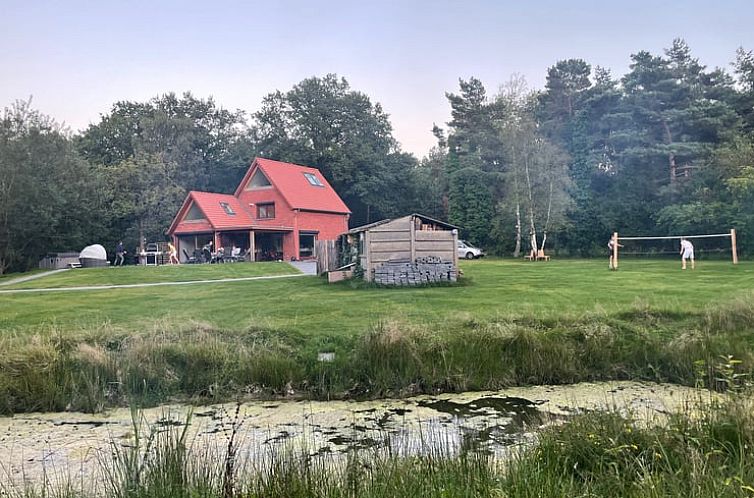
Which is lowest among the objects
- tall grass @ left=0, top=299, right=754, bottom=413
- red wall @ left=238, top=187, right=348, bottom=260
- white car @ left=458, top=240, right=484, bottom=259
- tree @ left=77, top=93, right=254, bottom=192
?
tall grass @ left=0, top=299, right=754, bottom=413

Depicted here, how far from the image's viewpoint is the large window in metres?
33.6

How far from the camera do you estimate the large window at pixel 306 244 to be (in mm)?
33581

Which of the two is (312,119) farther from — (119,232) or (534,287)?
(534,287)

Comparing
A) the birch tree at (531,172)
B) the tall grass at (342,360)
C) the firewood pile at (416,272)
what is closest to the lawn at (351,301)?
the firewood pile at (416,272)

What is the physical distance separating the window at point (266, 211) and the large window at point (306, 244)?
2.30m

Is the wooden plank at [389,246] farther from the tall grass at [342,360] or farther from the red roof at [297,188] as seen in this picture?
the red roof at [297,188]

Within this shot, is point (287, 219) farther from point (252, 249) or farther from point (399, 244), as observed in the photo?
point (399, 244)

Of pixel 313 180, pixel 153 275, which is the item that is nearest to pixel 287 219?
pixel 313 180

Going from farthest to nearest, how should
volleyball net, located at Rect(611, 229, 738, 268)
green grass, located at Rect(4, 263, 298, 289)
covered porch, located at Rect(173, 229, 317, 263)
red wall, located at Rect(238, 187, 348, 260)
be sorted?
red wall, located at Rect(238, 187, 348, 260)
covered porch, located at Rect(173, 229, 317, 263)
volleyball net, located at Rect(611, 229, 738, 268)
green grass, located at Rect(4, 263, 298, 289)

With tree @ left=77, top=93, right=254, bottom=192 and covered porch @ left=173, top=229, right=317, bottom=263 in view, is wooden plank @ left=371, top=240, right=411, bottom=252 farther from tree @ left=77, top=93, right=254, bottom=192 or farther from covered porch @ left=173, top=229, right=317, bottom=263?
tree @ left=77, top=93, right=254, bottom=192

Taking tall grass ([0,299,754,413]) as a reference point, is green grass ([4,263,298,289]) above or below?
above

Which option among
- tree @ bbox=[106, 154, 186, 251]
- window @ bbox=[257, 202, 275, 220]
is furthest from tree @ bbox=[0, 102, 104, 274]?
window @ bbox=[257, 202, 275, 220]

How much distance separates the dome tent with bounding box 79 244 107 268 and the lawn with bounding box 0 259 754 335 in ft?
39.3

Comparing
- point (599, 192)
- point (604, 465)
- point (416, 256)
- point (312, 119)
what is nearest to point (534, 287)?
point (416, 256)
